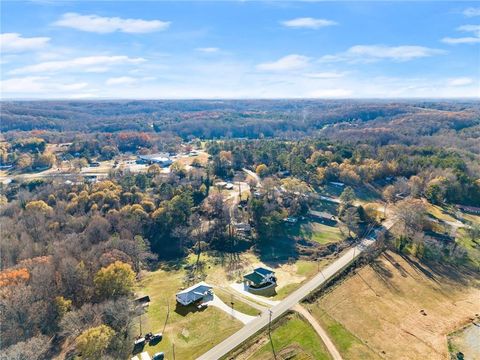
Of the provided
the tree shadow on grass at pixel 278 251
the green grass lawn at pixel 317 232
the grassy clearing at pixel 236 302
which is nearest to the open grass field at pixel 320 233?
the green grass lawn at pixel 317 232

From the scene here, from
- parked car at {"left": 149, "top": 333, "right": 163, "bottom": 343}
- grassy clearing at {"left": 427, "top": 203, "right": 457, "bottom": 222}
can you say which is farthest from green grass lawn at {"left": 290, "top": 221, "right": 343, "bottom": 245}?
parked car at {"left": 149, "top": 333, "right": 163, "bottom": 343}

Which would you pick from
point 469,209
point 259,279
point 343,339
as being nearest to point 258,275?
point 259,279

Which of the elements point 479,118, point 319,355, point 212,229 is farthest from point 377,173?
point 479,118

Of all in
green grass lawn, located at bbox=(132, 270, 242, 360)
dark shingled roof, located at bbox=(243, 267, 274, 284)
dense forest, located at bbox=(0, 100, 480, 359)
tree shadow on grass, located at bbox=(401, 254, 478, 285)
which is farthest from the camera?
tree shadow on grass, located at bbox=(401, 254, 478, 285)

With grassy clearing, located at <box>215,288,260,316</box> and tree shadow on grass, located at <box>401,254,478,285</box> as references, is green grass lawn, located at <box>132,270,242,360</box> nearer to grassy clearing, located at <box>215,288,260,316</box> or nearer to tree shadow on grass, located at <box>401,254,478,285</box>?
grassy clearing, located at <box>215,288,260,316</box>

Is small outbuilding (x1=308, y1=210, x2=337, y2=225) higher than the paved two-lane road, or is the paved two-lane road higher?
small outbuilding (x1=308, y1=210, x2=337, y2=225)

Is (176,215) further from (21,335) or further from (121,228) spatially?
(21,335)

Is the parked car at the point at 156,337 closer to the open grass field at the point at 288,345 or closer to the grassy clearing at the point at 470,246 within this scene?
the open grass field at the point at 288,345
